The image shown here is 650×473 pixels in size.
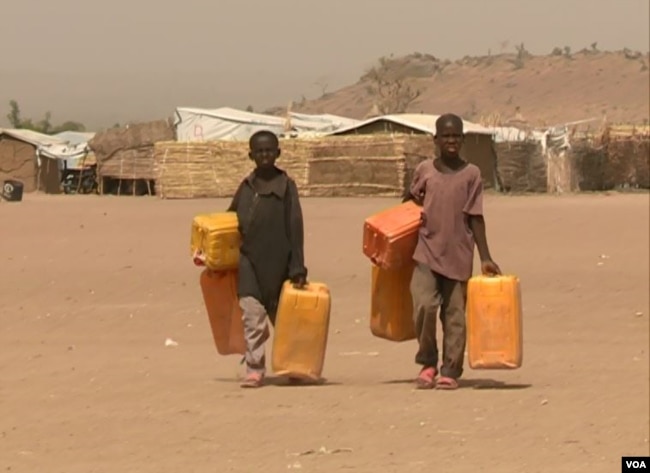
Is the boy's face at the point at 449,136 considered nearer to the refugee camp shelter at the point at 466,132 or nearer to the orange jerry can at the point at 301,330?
the orange jerry can at the point at 301,330

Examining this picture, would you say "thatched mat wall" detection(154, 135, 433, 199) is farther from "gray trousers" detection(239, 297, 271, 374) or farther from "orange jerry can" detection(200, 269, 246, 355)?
"gray trousers" detection(239, 297, 271, 374)

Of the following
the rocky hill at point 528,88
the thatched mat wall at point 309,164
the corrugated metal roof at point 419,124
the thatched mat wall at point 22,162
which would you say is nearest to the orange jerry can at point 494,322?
the thatched mat wall at point 22,162

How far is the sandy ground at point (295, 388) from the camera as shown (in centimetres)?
634

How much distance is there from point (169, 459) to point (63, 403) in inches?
66.5

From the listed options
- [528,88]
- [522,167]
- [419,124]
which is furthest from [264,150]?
[528,88]

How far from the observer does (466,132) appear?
1210 inches

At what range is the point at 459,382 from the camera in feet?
27.6

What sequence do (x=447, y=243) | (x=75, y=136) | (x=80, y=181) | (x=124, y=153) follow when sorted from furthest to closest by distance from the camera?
(x=75, y=136)
(x=80, y=181)
(x=124, y=153)
(x=447, y=243)

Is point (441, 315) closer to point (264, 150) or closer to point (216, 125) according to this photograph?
point (264, 150)

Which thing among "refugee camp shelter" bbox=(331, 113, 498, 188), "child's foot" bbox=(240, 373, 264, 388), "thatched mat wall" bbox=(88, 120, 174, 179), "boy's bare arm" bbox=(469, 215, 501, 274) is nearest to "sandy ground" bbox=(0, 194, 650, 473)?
"child's foot" bbox=(240, 373, 264, 388)

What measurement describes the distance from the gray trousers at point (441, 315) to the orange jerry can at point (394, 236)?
0.39 ft

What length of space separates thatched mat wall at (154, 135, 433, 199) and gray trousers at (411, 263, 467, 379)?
21.3 metres

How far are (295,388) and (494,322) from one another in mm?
1088

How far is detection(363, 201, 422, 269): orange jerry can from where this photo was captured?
7.93 metres
